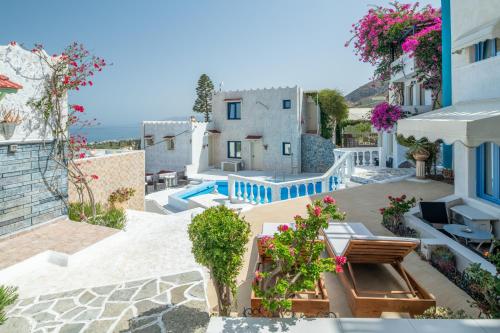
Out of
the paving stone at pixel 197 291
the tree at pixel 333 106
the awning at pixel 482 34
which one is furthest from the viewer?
the tree at pixel 333 106

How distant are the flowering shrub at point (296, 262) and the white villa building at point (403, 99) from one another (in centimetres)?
1959

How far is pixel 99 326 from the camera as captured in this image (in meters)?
7.21

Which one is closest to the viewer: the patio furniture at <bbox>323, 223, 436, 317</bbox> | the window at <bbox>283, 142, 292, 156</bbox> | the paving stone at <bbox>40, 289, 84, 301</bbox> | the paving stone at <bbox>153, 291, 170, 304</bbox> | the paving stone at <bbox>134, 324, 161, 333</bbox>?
the patio furniture at <bbox>323, 223, 436, 317</bbox>

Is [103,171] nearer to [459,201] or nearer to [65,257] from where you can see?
[65,257]

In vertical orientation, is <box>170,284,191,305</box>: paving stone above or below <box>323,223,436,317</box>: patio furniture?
below

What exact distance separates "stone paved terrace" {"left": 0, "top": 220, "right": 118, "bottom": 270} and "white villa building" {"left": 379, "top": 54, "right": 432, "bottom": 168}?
2127 centimetres

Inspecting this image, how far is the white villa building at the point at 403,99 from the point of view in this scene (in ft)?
75.2

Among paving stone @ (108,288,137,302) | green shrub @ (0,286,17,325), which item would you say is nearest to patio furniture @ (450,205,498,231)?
paving stone @ (108,288,137,302)

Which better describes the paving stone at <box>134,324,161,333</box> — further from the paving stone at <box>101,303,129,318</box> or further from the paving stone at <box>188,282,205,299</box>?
the paving stone at <box>188,282,205,299</box>

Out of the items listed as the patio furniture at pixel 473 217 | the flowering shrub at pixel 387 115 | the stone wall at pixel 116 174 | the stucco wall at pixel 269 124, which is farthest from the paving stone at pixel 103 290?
the stucco wall at pixel 269 124

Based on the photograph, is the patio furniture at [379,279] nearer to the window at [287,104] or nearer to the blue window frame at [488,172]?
the blue window frame at [488,172]

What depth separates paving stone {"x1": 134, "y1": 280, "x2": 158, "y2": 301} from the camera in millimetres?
8484

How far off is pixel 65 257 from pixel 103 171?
8656mm

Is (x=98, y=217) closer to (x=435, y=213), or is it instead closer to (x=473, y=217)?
(x=435, y=213)
